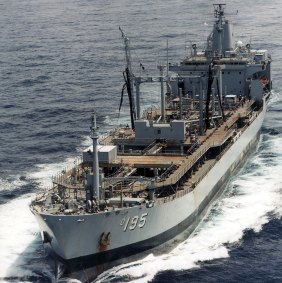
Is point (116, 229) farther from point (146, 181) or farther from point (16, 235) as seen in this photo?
point (16, 235)

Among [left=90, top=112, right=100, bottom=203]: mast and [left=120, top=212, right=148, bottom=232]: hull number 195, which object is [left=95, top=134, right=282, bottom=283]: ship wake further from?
[left=90, top=112, right=100, bottom=203]: mast

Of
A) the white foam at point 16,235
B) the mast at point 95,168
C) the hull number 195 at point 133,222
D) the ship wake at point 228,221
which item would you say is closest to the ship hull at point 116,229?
the hull number 195 at point 133,222

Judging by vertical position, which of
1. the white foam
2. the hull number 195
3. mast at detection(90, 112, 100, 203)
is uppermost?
mast at detection(90, 112, 100, 203)

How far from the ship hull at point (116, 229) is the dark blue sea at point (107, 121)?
1.24m

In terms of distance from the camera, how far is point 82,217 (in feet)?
155

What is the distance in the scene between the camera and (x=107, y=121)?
286 ft

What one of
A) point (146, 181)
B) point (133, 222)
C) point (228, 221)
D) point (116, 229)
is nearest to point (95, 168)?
point (116, 229)

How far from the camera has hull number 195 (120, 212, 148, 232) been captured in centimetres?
4923

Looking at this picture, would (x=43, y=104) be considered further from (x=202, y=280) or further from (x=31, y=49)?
(x=202, y=280)

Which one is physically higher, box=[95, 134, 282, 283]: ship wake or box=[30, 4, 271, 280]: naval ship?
box=[30, 4, 271, 280]: naval ship

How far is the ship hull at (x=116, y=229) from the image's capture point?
47.6 meters

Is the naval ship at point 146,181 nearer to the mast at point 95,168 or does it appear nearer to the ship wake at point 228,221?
the mast at point 95,168

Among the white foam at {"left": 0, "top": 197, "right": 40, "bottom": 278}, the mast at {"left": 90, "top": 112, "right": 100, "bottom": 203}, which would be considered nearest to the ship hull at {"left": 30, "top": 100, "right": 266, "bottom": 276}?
the mast at {"left": 90, "top": 112, "right": 100, "bottom": 203}

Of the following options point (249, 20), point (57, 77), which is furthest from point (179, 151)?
point (249, 20)
